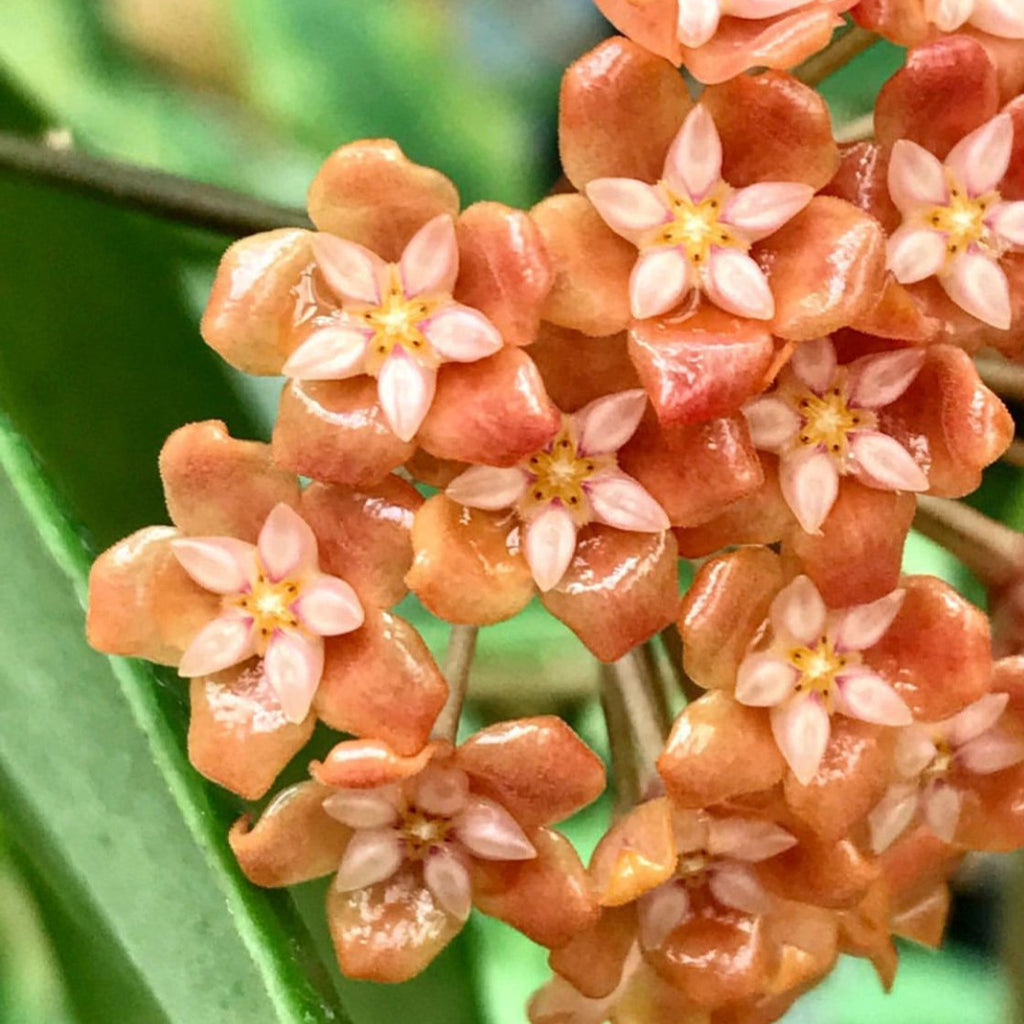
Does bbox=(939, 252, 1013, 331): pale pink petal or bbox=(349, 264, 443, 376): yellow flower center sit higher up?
bbox=(349, 264, 443, 376): yellow flower center

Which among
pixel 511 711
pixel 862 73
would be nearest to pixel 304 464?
pixel 511 711

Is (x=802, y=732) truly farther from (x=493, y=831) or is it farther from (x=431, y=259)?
(x=431, y=259)

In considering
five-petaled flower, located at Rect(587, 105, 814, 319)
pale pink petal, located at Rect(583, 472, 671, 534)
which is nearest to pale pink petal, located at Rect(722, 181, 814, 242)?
five-petaled flower, located at Rect(587, 105, 814, 319)

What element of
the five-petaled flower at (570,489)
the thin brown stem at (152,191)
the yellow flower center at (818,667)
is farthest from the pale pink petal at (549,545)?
the thin brown stem at (152,191)

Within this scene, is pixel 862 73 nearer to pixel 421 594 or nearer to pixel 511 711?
pixel 511 711

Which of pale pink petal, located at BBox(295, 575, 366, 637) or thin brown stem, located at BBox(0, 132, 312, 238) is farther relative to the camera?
thin brown stem, located at BBox(0, 132, 312, 238)

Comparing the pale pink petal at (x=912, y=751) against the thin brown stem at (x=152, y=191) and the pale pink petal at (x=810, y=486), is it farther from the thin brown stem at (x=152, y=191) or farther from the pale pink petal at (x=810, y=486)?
the thin brown stem at (x=152, y=191)

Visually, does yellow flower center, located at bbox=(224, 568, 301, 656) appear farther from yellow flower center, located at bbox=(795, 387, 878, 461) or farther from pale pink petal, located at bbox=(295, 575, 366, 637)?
yellow flower center, located at bbox=(795, 387, 878, 461)

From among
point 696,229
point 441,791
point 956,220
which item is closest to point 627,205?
point 696,229

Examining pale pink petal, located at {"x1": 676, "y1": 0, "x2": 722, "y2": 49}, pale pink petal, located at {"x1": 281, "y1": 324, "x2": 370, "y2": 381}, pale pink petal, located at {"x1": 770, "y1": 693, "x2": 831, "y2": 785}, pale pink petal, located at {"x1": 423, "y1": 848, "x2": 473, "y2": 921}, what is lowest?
pale pink petal, located at {"x1": 423, "y1": 848, "x2": 473, "y2": 921}
